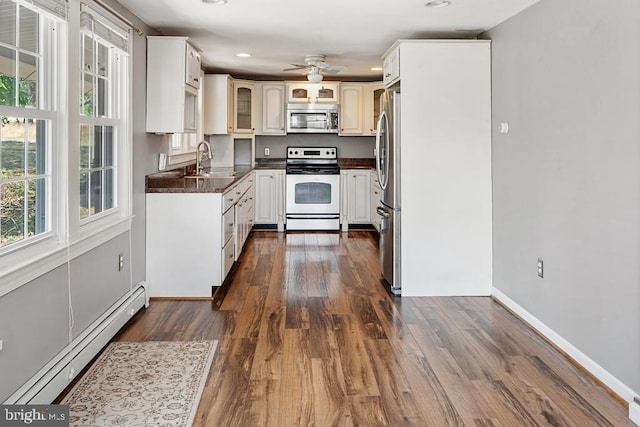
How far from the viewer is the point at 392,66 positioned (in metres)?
4.70

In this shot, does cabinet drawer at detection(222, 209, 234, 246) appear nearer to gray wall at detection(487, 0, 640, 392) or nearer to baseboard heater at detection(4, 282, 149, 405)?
baseboard heater at detection(4, 282, 149, 405)

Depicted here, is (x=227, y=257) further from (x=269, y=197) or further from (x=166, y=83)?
(x=269, y=197)

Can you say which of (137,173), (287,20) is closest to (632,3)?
(287,20)

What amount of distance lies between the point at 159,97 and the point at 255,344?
86.9 inches

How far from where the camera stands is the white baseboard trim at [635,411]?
235 cm

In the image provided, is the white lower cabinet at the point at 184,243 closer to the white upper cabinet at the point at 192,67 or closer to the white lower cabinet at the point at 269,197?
the white upper cabinet at the point at 192,67

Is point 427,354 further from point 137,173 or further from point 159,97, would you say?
point 159,97

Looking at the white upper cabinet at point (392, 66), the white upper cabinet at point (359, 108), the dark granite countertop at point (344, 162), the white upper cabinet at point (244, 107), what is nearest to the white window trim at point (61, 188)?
the white upper cabinet at point (392, 66)

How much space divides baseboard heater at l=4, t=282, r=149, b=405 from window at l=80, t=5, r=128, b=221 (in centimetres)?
65

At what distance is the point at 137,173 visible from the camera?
4027 millimetres

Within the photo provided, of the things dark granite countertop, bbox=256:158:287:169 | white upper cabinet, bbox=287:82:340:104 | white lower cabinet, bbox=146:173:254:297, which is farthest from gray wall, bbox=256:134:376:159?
white lower cabinet, bbox=146:173:254:297

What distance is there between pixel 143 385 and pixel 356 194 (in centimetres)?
553

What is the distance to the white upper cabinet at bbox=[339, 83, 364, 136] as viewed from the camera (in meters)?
8.00

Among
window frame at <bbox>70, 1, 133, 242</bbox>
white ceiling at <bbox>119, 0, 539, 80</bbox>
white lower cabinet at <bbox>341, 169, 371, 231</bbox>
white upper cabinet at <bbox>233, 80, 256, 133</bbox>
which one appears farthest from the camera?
white lower cabinet at <bbox>341, 169, 371, 231</bbox>
